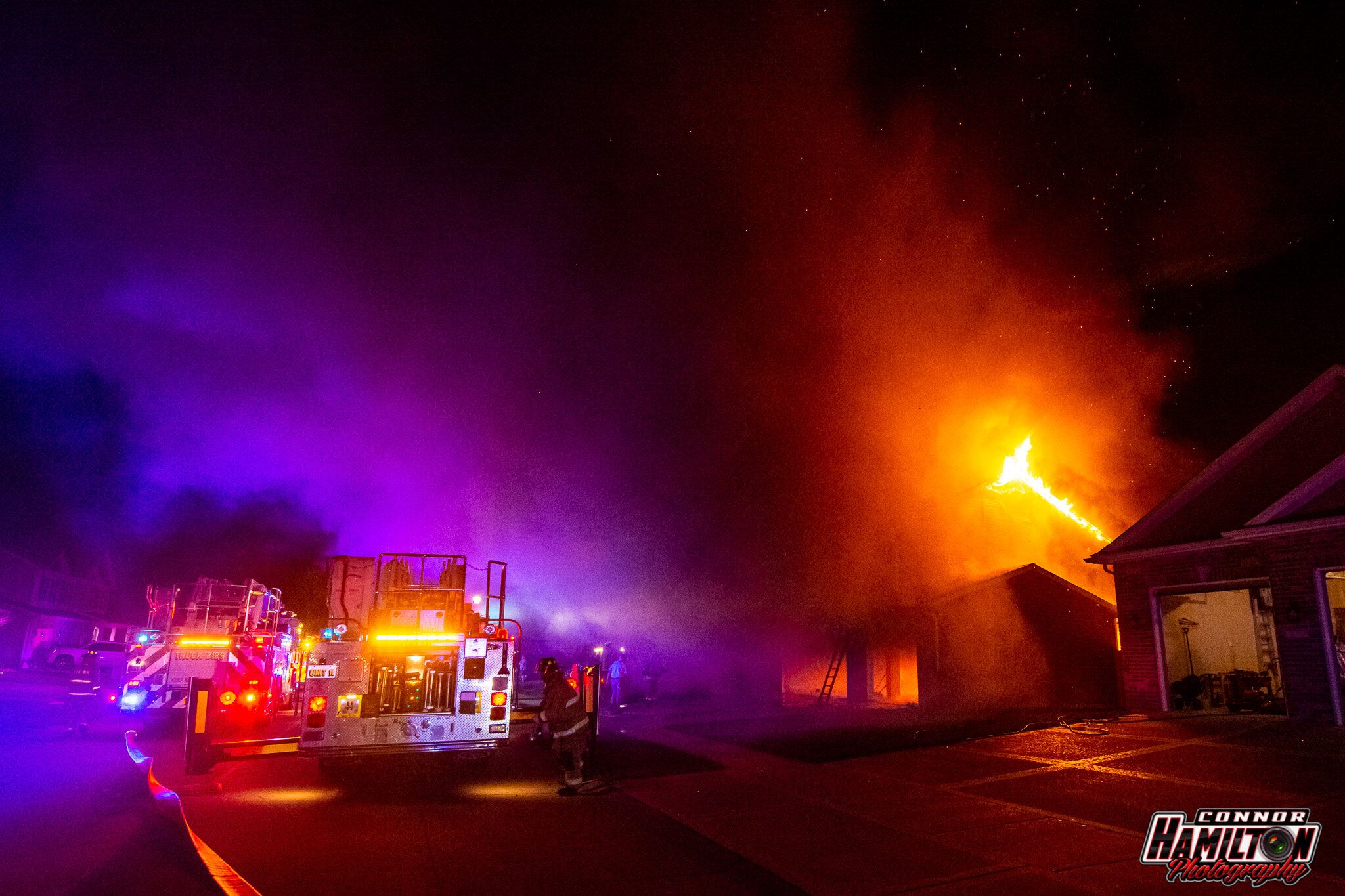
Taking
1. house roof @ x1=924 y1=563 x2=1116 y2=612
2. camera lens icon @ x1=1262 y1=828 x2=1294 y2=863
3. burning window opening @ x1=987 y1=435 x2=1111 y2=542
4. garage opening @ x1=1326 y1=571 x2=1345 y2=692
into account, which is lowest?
camera lens icon @ x1=1262 y1=828 x2=1294 y2=863

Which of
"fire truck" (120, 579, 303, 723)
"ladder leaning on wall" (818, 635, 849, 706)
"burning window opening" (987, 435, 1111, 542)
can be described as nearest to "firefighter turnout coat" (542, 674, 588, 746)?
"fire truck" (120, 579, 303, 723)

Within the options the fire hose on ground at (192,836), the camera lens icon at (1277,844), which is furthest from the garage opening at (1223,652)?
the fire hose on ground at (192,836)

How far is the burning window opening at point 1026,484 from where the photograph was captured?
Result: 25.0 m

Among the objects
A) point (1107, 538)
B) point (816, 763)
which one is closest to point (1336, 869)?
point (816, 763)

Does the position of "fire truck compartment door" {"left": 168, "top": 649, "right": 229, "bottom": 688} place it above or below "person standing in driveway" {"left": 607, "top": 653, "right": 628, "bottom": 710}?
above

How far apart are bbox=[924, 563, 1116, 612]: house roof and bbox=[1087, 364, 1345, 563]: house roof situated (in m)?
3.87

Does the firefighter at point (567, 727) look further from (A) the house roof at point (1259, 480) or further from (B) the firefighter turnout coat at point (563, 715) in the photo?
(A) the house roof at point (1259, 480)

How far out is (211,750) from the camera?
→ 8.34 metres

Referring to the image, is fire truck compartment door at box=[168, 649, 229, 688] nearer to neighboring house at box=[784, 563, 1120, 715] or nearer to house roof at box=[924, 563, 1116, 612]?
neighboring house at box=[784, 563, 1120, 715]

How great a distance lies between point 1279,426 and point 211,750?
58.1 feet

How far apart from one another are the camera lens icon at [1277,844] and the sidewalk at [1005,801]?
197 mm

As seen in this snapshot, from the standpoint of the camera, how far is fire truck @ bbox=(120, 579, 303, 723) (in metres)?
12.8

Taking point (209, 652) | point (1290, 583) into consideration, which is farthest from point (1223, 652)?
point (209, 652)

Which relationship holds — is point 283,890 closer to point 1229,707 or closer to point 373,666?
point 373,666
